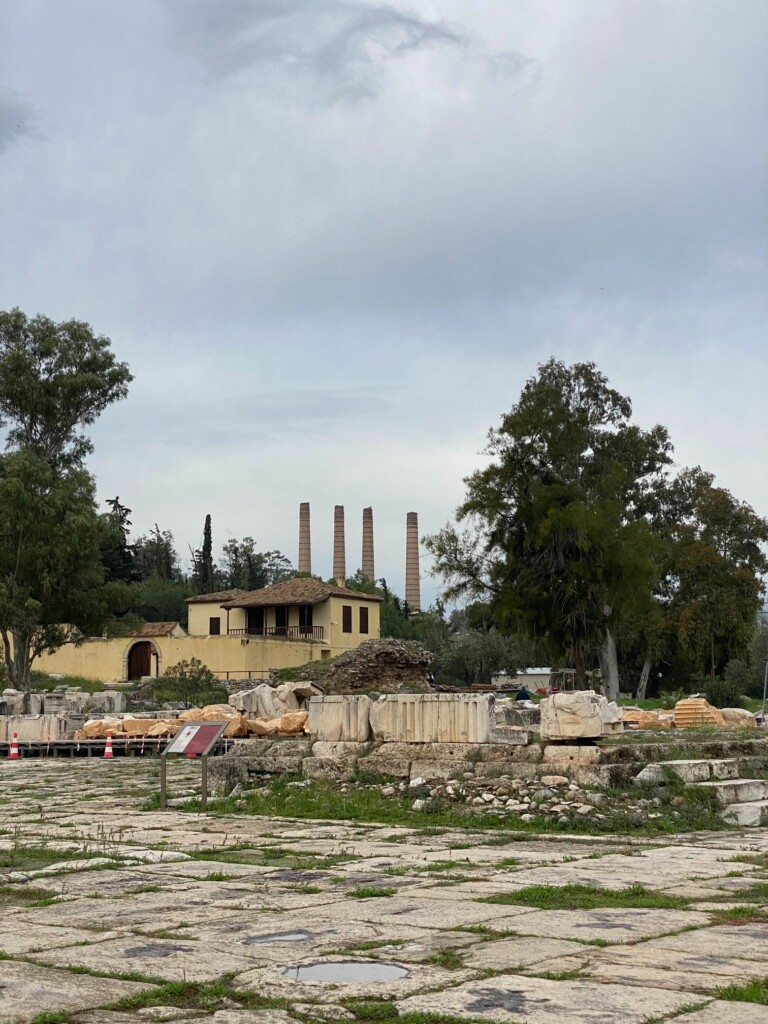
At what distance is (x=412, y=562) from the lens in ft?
311

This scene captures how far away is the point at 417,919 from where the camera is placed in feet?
22.0

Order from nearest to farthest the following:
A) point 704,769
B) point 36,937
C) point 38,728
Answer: point 36,937, point 704,769, point 38,728

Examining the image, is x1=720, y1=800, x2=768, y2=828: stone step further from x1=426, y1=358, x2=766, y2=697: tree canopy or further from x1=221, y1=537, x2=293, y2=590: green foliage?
x1=221, y1=537, x2=293, y2=590: green foliage

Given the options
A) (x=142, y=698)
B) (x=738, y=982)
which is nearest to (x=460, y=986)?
(x=738, y=982)

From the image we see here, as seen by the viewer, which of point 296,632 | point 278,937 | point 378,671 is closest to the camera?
point 278,937

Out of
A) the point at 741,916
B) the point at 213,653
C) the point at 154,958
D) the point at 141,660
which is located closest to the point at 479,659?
the point at 213,653

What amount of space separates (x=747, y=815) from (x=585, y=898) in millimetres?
5235

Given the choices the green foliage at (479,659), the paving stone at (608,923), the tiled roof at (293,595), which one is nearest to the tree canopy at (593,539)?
the green foliage at (479,659)

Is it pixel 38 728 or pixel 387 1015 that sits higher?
pixel 387 1015

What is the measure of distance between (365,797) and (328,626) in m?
51.7

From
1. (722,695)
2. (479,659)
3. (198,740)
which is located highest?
(479,659)

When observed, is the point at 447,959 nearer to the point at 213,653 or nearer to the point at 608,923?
the point at 608,923

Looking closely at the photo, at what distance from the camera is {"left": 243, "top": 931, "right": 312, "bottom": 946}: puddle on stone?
241 inches

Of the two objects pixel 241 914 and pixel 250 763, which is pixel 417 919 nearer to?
pixel 241 914
